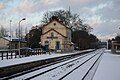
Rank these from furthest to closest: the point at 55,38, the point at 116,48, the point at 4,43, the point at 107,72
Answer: the point at 55,38, the point at 4,43, the point at 116,48, the point at 107,72

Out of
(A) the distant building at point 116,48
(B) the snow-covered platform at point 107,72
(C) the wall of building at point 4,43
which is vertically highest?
(C) the wall of building at point 4,43

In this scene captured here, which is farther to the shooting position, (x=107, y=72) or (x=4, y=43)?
(x=4, y=43)

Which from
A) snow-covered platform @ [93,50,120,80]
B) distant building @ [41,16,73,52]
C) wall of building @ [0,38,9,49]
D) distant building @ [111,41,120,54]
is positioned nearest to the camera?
snow-covered platform @ [93,50,120,80]

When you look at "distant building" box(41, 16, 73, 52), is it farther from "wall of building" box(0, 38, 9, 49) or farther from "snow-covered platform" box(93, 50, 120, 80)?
"snow-covered platform" box(93, 50, 120, 80)

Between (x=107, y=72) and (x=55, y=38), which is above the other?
(x=55, y=38)

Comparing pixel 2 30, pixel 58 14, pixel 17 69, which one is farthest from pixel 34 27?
pixel 17 69

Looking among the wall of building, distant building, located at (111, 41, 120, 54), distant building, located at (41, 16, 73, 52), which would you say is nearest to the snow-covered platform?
distant building, located at (111, 41, 120, 54)

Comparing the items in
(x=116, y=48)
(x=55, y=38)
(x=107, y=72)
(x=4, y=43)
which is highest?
(x=55, y=38)

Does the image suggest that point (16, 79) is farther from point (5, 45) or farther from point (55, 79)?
point (5, 45)

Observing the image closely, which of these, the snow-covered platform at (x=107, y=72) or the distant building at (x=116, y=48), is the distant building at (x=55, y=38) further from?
the snow-covered platform at (x=107, y=72)

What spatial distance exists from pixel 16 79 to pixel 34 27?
9991 cm

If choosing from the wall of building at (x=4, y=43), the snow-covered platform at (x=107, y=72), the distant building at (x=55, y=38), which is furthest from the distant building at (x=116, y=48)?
the snow-covered platform at (x=107, y=72)

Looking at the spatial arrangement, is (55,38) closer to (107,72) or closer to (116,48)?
(116,48)

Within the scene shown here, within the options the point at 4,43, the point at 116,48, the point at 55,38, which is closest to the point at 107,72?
the point at 116,48
